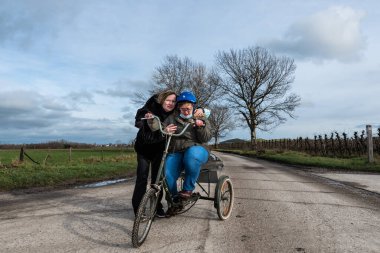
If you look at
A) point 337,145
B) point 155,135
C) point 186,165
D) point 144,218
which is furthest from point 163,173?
point 337,145

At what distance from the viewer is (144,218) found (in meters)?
4.48

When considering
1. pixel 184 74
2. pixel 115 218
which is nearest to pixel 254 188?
pixel 115 218

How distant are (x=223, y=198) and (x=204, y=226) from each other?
643 mm

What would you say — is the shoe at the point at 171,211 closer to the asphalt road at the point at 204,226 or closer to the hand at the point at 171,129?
the asphalt road at the point at 204,226

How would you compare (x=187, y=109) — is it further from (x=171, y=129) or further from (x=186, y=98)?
(x=171, y=129)

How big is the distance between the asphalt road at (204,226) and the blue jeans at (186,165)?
0.59 metres

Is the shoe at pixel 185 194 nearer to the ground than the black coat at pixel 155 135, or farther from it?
nearer to the ground

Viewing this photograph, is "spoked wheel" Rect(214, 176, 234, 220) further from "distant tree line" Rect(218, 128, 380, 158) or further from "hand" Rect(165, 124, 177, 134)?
"distant tree line" Rect(218, 128, 380, 158)

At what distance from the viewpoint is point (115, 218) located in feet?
19.7

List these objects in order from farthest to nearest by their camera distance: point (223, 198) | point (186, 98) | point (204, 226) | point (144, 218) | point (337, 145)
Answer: point (337, 145), point (223, 198), point (204, 226), point (186, 98), point (144, 218)

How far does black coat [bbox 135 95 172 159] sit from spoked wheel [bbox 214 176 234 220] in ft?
3.38

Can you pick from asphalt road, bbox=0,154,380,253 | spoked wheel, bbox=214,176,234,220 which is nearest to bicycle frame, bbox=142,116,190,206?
asphalt road, bbox=0,154,380,253

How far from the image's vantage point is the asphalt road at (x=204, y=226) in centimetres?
449

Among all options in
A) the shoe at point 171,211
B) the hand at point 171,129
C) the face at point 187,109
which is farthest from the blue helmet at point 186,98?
the shoe at point 171,211
